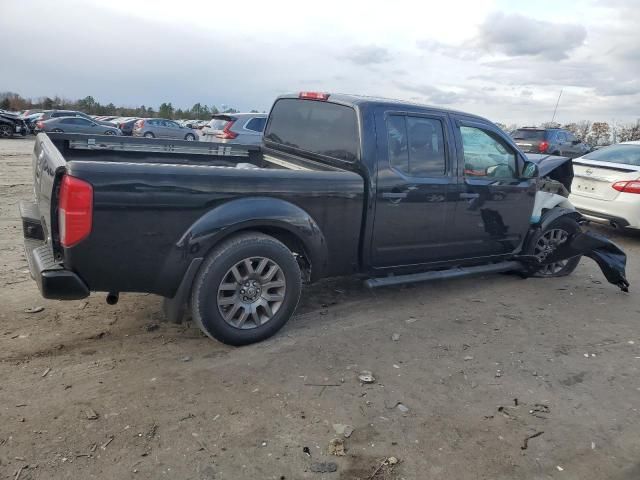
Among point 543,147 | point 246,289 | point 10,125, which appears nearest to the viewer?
point 246,289

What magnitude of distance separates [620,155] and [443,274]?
5.48 m

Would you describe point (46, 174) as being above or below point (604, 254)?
above

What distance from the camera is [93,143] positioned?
15.0ft

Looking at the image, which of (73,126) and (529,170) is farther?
(73,126)

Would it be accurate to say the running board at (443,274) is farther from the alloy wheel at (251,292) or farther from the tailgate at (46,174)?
the tailgate at (46,174)

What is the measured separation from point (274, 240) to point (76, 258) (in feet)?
4.28

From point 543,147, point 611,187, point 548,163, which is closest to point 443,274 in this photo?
point 548,163

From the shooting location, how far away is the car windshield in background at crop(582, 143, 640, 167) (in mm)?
8078

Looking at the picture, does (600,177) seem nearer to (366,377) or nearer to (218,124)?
(366,377)

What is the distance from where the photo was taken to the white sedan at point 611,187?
748cm

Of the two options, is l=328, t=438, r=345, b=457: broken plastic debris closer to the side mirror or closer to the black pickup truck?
the black pickup truck

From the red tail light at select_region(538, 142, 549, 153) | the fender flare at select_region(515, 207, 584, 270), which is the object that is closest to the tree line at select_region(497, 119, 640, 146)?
the red tail light at select_region(538, 142, 549, 153)

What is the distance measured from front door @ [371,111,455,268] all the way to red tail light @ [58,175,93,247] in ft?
7.18

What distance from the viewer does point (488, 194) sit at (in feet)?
16.1
